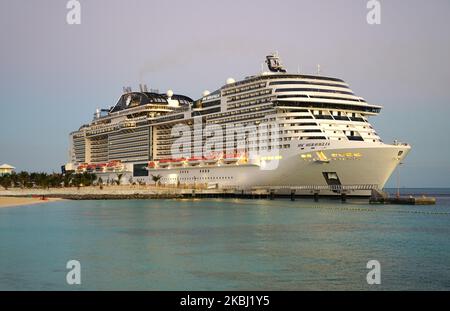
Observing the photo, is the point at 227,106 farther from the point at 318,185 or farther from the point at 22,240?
the point at 22,240

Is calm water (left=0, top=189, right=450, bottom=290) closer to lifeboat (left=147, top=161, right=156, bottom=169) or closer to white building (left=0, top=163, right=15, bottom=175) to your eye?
lifeboat (left=147, top=161, right=156, bottom=169)

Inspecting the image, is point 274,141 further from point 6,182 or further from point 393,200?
point 6,182

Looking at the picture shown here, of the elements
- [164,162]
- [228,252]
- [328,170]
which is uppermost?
[164,162]

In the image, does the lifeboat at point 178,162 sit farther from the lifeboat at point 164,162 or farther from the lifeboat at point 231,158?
the lifeboat at point 231,158

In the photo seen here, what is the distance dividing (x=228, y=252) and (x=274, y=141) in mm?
39175

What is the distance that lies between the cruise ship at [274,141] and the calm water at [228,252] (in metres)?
14.0

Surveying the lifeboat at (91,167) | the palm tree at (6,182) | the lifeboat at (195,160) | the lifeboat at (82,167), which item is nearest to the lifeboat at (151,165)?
the lifeboat at (195,160)

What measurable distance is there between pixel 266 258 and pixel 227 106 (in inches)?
2133

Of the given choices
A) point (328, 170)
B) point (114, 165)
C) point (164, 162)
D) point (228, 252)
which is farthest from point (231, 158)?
point (228, 252)

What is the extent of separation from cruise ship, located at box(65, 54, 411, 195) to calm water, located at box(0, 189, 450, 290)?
14008mm

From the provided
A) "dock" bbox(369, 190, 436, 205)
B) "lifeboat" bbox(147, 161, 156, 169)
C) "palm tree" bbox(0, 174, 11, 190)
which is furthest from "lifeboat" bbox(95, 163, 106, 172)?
"dock" bbox(369, 190, 436, 205)

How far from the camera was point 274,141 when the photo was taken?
66.8 metres

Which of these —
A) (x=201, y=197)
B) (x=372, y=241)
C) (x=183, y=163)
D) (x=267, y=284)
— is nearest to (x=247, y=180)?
(x=201, y=197)
